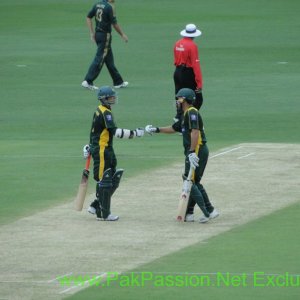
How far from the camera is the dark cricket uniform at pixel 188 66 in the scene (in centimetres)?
2402

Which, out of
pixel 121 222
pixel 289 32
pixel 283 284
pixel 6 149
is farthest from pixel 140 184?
pixel 289 32

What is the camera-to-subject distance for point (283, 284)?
43.0 feet

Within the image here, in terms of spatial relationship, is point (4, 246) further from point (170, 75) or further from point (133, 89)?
point (170, 75)

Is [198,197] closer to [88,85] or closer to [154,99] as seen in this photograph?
[154,99]

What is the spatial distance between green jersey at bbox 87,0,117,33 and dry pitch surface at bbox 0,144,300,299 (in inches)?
346

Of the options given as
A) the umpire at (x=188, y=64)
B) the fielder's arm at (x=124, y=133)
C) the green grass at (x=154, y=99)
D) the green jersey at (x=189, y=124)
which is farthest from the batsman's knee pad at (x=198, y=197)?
the umpire at (x=188, y=64)

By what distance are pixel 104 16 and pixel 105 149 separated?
43.8ft

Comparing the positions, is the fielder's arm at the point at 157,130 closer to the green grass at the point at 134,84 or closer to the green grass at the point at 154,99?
the green grass at the point at 154,99

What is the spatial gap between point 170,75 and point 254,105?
5.11 metres

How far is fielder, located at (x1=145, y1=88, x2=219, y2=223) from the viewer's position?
16359 millimetres

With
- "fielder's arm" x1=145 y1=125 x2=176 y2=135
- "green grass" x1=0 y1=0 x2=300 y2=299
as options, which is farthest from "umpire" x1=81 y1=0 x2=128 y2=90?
"fielder's arm" x1=145 y1=125 x2=176 y2=135

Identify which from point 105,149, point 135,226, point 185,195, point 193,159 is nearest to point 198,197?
point 185,195

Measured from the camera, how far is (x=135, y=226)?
16.2m

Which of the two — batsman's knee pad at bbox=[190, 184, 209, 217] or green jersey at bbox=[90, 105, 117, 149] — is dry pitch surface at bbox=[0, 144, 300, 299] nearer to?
batsman's knee pad at bbox=[190, 184, 209, 217]
